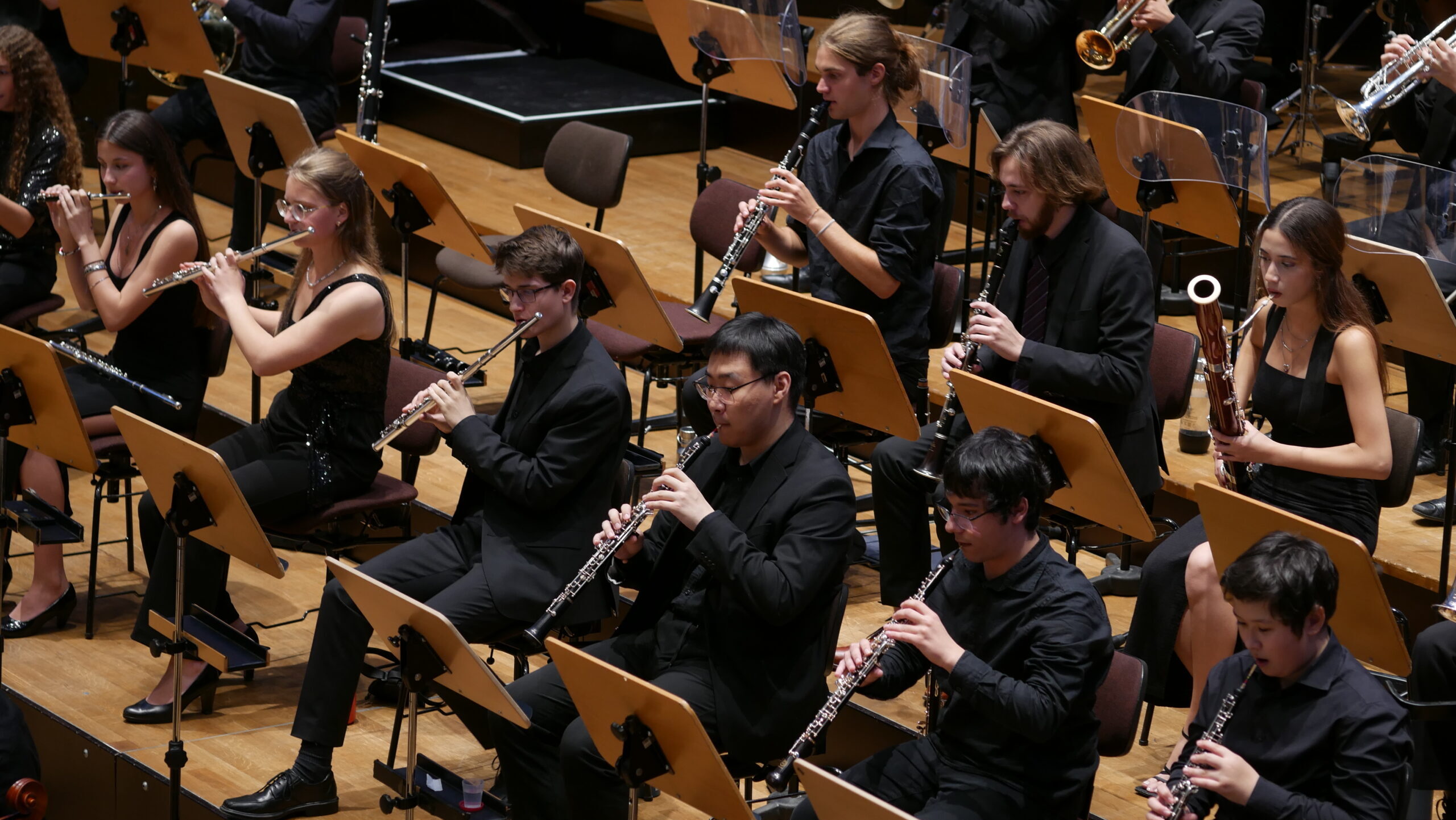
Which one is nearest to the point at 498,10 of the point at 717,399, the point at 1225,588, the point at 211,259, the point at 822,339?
the point at 211,259

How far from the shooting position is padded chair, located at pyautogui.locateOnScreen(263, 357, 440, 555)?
411cm

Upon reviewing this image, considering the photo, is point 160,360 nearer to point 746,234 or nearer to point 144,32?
point 746,234

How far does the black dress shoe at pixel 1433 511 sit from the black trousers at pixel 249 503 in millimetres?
2776

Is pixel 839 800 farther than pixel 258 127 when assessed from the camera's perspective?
No

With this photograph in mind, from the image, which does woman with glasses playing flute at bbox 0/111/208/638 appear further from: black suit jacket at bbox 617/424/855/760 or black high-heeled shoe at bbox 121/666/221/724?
black suit jacket at bbox 617/424/855/760

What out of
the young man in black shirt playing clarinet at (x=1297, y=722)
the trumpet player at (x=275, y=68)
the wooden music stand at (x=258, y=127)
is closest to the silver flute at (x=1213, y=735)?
the young man in black shirt playing clarinet at (x=1297, y=722)

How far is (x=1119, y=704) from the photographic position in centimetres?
298

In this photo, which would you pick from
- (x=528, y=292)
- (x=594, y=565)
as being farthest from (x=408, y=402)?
(x=594, y=565)

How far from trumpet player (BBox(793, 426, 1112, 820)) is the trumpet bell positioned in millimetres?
2538

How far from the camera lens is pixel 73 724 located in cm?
413

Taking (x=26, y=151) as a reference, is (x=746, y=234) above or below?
above

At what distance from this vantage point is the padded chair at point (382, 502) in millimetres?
4105

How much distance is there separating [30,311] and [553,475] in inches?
106

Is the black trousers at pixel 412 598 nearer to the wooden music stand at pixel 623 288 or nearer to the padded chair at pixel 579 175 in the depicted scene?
the wooden music stand at pixel 623 288
